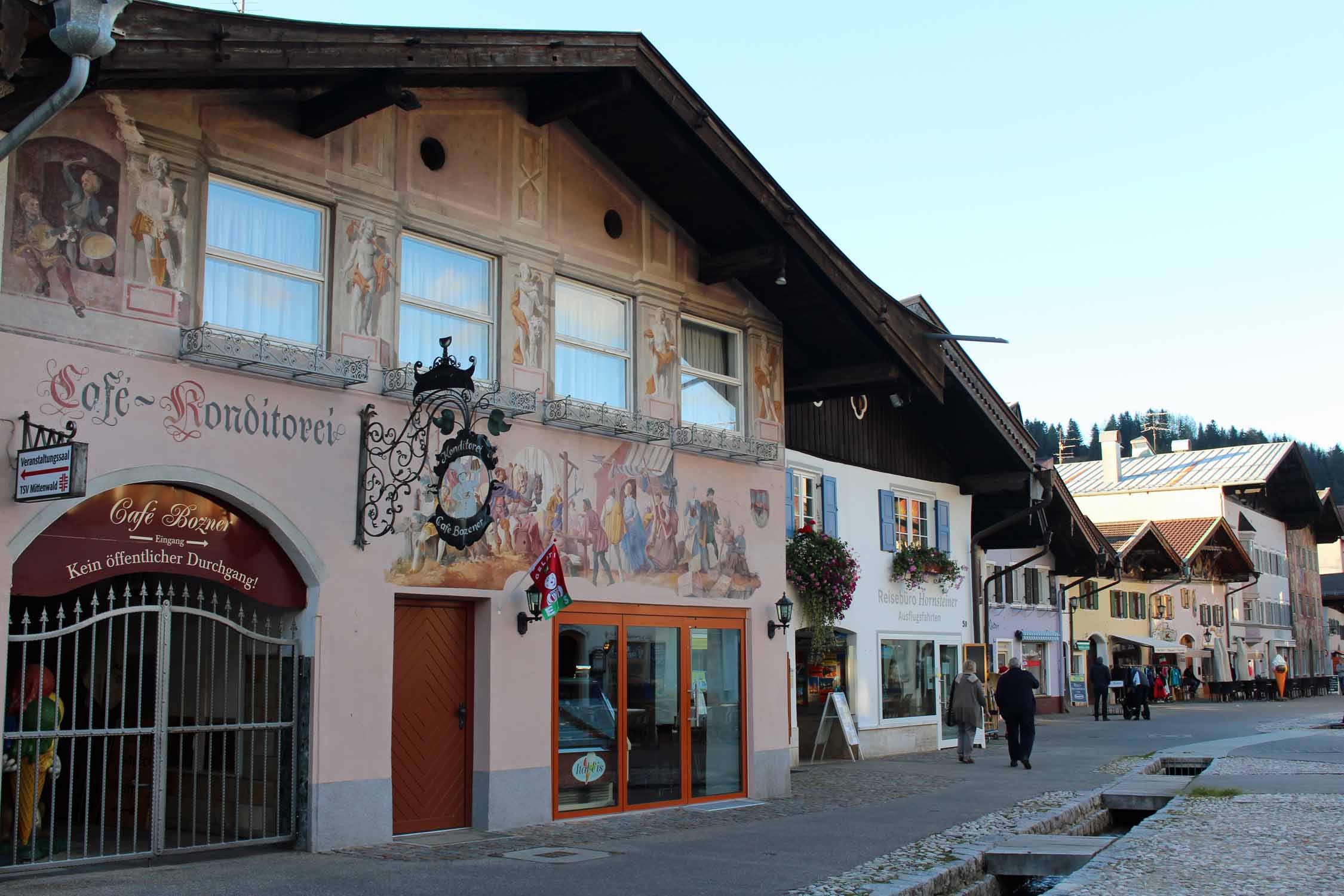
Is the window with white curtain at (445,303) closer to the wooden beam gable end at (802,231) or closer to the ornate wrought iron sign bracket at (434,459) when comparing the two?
the ornate wrought iron sign bracket at (434,459)

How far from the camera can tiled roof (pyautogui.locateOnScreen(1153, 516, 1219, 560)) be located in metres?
49.2

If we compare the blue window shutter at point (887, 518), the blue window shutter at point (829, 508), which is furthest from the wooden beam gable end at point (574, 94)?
the blue window shutter at point (887, 518)

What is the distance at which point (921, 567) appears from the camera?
24000mm

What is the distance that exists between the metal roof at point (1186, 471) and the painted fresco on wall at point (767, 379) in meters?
46.2

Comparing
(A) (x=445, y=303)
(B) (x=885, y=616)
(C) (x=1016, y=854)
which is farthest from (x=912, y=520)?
(A) (x=445, y=303)

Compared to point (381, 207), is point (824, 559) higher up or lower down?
lower down

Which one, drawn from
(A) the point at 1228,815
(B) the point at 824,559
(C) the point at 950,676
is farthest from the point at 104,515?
(C) the point at 950,676

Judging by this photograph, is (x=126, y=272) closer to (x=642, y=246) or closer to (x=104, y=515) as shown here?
(x=104, y=515)

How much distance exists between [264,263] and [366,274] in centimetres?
98

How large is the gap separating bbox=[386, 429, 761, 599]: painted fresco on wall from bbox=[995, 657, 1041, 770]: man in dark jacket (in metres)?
6.44

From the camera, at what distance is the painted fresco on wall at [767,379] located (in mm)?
16062

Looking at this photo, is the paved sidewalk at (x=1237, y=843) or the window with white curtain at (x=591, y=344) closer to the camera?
the paved sidewalk at (x=1237, y=843)

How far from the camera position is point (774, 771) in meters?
15.7

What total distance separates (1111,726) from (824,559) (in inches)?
512
